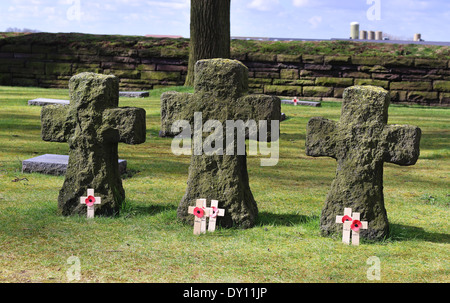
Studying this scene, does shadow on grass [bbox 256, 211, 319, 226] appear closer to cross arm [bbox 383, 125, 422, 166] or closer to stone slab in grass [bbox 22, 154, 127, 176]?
cross arm [bbox 383, 125, 422, 166]

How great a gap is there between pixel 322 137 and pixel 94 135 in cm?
215

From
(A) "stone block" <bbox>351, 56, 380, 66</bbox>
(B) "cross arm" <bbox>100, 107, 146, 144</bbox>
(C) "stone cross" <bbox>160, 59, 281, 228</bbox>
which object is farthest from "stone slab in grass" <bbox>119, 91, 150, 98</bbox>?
(C) "stone cross" <bbox>160, 59, 281, 228</bbox>

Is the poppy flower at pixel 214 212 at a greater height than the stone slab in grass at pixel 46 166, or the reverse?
the stone slab in grass at pixel 46 166

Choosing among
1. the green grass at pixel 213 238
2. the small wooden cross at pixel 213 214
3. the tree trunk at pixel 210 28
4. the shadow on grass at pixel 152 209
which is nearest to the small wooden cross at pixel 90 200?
the green grass at pixel 213 238

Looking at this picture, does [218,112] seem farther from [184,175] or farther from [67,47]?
[67,47]

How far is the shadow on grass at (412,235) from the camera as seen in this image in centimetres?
505

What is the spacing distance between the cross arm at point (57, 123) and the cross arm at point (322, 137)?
2304mm

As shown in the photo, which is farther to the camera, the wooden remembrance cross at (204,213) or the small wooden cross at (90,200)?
the small wooden cross at (90,200)

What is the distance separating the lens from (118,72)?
1961 cm

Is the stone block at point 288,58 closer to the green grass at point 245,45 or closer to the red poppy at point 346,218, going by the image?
the green grass at point 245,45

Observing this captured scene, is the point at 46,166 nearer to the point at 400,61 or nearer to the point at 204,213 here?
the point at 204,213

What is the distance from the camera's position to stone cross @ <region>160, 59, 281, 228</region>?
5.15 m

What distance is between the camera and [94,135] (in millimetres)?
5449
